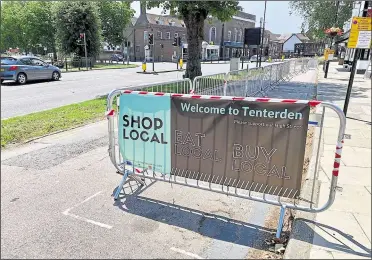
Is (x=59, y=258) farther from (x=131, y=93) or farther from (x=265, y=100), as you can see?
(x=265, y=100)

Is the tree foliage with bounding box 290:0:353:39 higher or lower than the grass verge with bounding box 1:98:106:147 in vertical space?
higher

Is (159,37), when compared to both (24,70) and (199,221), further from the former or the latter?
(199,221)

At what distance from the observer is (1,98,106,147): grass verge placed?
21.1ft

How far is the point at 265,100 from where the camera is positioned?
3.37 meters

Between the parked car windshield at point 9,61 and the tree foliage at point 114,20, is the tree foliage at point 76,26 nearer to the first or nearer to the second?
the tree foliage at point 114,20

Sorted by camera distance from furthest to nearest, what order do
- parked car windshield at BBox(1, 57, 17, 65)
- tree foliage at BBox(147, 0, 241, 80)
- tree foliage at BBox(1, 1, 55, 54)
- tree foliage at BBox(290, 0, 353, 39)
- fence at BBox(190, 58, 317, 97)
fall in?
tree foliage at BBox(1, 1, 55, 54)
tree foliage at BBox(290, 0, 353, 39)
parked car windshield at BBox(1, 57, 17, 65)
tree foliage at BBox(147, 0, 241, 80)
fence at BBox(190, 58, 317, 97)

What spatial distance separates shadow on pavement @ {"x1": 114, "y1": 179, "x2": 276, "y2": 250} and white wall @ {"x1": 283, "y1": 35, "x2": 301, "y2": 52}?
108m

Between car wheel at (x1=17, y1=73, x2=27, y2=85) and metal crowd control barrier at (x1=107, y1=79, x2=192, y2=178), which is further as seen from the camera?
car wheel at (x1=17, y1=73, x2=27, y2=85)

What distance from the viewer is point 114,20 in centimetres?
5594

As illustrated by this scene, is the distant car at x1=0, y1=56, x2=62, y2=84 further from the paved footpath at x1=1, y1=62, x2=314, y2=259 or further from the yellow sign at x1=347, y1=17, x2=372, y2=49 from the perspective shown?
the yellow sign at x1=347, y1=17, x2=372, y2=49

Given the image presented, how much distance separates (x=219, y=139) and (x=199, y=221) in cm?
105

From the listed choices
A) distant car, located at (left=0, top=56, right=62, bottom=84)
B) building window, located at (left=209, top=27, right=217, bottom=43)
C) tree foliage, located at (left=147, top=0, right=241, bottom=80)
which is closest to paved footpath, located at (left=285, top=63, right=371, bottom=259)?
tree foliage, located at (left=147, top=0, right=241, bottom=80)

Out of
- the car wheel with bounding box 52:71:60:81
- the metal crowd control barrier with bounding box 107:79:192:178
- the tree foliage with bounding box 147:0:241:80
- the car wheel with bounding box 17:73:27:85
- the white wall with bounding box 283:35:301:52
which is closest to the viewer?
the metal crowd control barrier with bounding box 107:79:192:178

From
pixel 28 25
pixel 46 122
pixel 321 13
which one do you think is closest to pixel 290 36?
pixel 321 13
